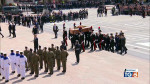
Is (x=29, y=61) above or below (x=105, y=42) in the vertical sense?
below

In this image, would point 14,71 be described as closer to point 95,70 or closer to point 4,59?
point 4,59

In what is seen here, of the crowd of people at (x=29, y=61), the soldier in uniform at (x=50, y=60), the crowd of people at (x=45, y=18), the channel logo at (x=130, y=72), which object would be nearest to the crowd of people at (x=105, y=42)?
the crowd of people at (x=29, y=61)

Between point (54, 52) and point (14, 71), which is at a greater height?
point (54, 52)

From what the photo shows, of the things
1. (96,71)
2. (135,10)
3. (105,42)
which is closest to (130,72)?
(96,71)

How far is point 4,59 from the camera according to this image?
1335cm

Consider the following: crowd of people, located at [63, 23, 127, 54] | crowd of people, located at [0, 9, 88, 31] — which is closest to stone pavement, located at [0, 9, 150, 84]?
crowd of people, located at [63, 23, 127, 54]

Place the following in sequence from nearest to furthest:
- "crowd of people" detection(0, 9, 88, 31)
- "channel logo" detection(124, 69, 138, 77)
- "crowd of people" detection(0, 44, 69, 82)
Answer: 1. "channel logo" detection(124, 69, 138, 77)
2. "crowd of people" detection(0, 44, 69, 82)
3. "crowd of people" detection(0, 9, 88, 31)

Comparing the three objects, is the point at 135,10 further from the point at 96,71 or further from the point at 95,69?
the point at 96,71

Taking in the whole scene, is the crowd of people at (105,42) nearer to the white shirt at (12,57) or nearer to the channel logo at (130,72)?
the channel logo at (130,72)

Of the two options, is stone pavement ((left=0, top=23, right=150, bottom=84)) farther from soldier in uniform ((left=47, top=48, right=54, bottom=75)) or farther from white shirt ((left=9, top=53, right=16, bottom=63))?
white shirt ((left=9, top=53, right=16, bottom=63))

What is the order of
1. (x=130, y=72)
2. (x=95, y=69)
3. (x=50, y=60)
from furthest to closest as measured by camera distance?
(x=95, y=69)
(x=50, y=60)
(x=130, y=72)

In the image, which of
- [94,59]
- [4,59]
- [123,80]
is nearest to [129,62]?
[94,59]

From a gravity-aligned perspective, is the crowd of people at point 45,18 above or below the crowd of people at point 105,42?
above

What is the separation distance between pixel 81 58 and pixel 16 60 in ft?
17.4
